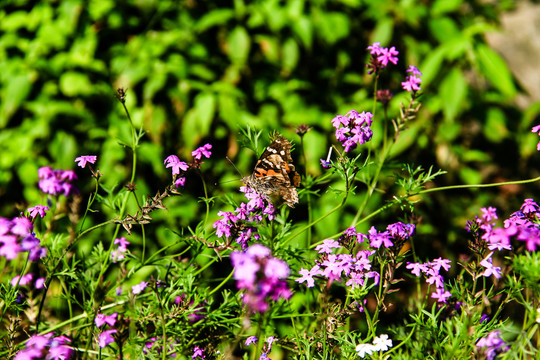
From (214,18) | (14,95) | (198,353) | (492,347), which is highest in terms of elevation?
(214,18)

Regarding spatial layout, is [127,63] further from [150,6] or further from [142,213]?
[142,213]

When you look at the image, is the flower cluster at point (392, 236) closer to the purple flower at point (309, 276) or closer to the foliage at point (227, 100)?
the purple flower at point (309, 276)

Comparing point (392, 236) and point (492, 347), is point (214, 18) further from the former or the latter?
point (492, 347)

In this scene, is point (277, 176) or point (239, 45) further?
point (239, 45)

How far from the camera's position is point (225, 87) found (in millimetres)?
2963

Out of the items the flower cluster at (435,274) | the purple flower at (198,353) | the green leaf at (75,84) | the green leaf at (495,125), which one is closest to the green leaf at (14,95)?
the green leaf at (75,84)

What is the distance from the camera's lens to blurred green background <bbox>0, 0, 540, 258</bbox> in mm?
2896

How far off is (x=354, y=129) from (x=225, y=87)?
162 cm

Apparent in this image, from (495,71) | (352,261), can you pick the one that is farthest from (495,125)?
(352,261)

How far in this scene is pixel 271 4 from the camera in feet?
10.0

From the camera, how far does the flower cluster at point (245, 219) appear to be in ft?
4.76

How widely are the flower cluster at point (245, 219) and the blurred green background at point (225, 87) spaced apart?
1.21m

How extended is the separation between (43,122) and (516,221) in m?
2.76

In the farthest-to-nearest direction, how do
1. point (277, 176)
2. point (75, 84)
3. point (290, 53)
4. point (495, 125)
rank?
point (495, 125) → point (290, 53) → point (75, 84) → point (277, 176)
